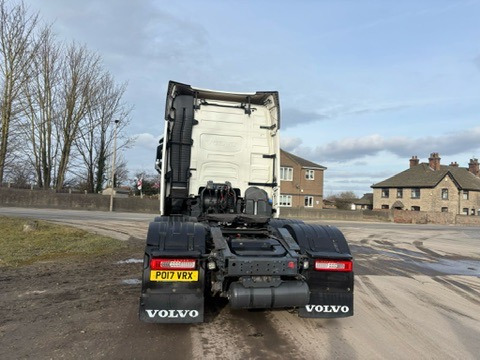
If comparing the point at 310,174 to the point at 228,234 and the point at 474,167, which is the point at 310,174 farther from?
the point at 228,234

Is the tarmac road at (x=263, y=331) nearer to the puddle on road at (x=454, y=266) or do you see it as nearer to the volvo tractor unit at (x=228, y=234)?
the volvo tractor unit at (x=228, y=234)

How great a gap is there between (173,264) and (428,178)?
62962 millimetres

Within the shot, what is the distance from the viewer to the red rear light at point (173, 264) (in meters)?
4.47

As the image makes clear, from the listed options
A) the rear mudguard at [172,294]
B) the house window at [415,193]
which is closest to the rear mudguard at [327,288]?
the rear mudguard at [172,294]

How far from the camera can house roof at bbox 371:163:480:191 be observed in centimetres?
6027

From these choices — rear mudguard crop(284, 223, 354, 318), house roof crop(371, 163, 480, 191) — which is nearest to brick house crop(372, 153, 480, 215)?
house roof crop(371, 163, 480, 191)

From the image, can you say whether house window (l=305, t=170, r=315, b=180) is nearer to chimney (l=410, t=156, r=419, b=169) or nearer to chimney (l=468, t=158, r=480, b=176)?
chimney (l=410, t=156, r=419, b=169)

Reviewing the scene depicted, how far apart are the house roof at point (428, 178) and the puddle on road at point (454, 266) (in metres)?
49.8

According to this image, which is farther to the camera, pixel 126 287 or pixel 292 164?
pixel 292 164

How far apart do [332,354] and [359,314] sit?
73.0 inches

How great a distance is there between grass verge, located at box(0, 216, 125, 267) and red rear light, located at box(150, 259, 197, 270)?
6.02 m

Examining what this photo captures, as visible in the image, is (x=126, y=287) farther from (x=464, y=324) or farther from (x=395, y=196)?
(x=395, y=196)

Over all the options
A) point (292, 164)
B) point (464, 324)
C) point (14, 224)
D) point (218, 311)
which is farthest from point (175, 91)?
point (292, 164)

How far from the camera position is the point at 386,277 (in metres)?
9.55
